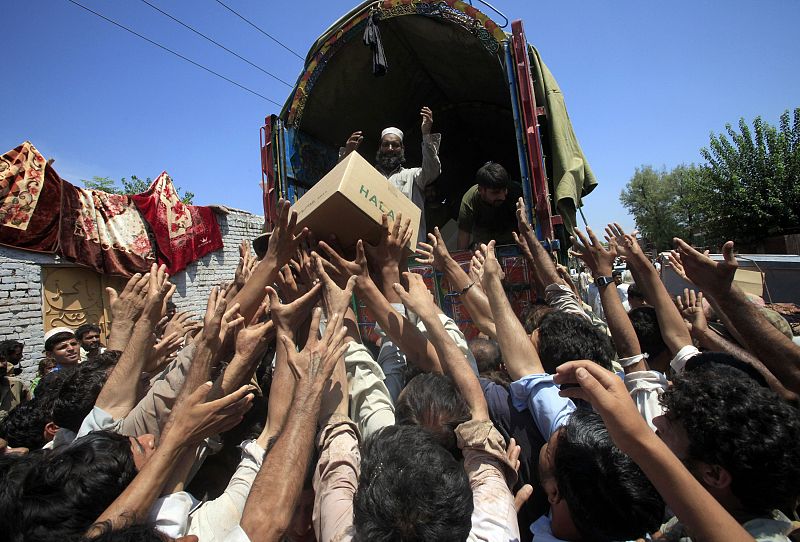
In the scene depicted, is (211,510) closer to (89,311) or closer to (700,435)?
(700,435)

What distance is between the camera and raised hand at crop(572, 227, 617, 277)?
91.2 inches

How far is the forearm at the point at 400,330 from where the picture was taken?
5.90ft

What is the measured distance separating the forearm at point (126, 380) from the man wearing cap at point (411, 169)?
2.34 meters

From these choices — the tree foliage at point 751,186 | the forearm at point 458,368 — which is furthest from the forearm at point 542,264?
the tree foliage at point 751,186

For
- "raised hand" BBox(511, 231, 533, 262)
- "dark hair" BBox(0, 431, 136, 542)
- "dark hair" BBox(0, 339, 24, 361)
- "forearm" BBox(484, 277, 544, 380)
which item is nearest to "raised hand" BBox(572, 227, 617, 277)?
"raised hand" BBox(511, 231, 533, 262)

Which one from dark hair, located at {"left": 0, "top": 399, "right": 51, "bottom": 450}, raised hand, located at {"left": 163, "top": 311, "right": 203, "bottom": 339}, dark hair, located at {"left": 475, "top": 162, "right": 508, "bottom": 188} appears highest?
dark hair, located at {"left": 475, "top": 162, "right": 508, "bottom": 188}

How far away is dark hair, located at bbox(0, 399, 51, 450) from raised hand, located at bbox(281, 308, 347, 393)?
149 centimetres

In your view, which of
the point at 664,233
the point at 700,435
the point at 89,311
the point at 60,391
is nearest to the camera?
the point at 700,435

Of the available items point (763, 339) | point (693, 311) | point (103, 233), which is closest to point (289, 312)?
point (763, 339)

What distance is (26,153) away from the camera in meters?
6.23

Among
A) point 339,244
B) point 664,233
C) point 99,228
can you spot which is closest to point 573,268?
point 339,244

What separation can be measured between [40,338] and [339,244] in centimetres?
629

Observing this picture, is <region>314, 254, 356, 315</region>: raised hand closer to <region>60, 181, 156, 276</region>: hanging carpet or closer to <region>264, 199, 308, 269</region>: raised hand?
<region>264, 199, 308, 269</region>: raised hand

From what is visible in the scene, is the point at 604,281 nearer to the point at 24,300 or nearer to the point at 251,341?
the point at 251,341
